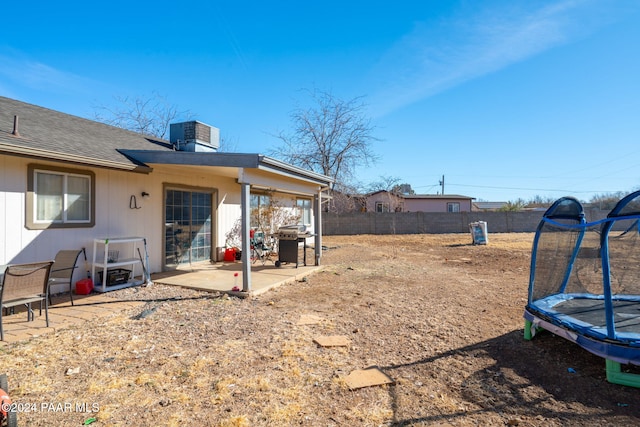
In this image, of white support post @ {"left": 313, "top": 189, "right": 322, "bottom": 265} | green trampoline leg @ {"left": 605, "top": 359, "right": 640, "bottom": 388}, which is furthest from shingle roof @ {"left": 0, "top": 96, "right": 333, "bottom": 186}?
green trampoline leg @ {"left": 605, "top": 359, "right": 640, "bottom": 388}

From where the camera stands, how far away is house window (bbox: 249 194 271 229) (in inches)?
419

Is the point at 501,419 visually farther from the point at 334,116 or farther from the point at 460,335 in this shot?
the point at 334,116

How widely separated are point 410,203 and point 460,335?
29.7 meters

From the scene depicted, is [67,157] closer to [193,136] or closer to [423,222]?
[193,136]

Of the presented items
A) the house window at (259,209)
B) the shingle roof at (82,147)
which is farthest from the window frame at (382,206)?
the shingle roof at (82,147)

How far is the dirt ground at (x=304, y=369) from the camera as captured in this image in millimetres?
2334

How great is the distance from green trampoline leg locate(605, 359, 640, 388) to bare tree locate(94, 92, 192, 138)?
71.9ft

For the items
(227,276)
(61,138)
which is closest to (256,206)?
(227,276)

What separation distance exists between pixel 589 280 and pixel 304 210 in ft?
35.7

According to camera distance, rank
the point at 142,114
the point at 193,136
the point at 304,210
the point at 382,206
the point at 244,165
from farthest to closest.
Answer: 1. the point at 382,206
2. the point at 142,114
3. the point at 304,210
4. the point at 193,136
5. the point at 244,165

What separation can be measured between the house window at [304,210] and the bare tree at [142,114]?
11798mm

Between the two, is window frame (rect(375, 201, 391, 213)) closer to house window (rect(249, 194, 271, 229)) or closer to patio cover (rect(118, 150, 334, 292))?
house window (rect(249, 194, 271, 229))

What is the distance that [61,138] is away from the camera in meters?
5.72

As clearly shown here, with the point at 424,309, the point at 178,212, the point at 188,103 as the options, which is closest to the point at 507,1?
the point at 424,309
